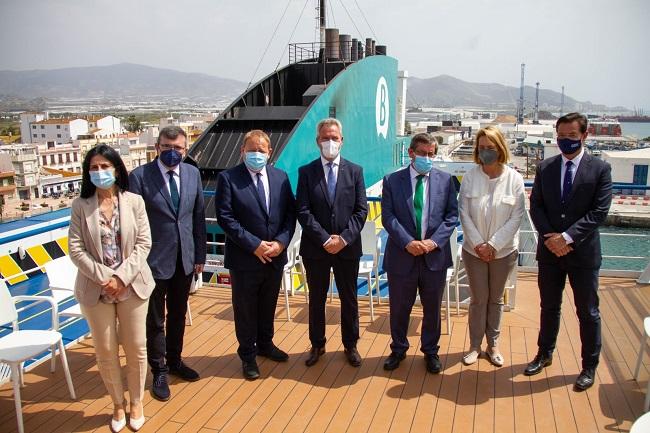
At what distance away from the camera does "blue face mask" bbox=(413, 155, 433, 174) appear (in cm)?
319

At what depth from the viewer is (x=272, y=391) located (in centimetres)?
319

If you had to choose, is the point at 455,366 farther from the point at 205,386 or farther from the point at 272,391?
the point at 205,386

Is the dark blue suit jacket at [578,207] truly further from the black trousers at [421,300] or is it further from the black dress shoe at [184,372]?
the black dress shoe at [184,372]

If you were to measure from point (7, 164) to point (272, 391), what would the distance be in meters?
70.1

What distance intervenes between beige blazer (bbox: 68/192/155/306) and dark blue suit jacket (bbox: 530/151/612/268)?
2362mm

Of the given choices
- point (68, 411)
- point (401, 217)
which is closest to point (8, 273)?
point (68, 411)

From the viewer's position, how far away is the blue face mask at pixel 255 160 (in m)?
3.16

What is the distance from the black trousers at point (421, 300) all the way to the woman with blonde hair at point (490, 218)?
0.85 ft

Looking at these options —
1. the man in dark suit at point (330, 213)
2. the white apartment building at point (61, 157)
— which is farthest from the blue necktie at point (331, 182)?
the white apartment building at point (61, 157)

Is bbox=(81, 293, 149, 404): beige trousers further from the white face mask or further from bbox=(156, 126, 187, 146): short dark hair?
the white face mask

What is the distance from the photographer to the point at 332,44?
50.3 feet

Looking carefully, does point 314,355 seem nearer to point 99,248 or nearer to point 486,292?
point 486,292

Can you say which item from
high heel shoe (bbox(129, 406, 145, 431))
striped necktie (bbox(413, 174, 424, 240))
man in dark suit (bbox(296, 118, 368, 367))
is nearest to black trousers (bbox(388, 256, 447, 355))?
striped necktie (bbox(413, 174, 424, 240))

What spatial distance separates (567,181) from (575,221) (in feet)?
0.81
